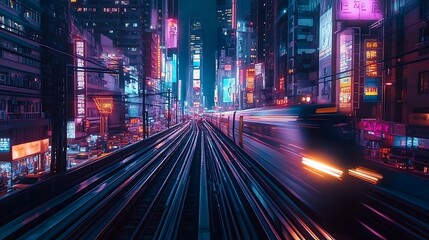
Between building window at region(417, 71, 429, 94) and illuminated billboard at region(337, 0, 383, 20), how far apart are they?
6.73 m

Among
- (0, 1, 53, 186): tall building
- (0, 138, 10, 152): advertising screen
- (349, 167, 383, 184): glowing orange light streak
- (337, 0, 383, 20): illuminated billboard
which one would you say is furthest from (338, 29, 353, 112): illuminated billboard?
(0, 138, 10, 152): advertising screen

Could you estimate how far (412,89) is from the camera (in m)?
26.2

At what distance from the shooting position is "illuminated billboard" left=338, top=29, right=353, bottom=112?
31.8 m

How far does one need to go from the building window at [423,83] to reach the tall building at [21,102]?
83.9ft

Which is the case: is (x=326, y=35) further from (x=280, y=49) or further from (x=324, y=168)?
(x=324, y=168)

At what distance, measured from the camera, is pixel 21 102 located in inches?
1074

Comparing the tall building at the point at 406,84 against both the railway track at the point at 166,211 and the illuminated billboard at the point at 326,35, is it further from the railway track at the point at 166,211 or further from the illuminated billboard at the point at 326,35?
the railway track at the point at 166,211

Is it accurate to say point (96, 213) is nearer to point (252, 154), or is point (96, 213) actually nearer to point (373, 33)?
point (252, 154)

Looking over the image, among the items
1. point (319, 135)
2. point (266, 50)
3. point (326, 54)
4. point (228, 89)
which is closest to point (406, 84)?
point (326, 54)

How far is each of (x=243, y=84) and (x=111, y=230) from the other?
87.8m

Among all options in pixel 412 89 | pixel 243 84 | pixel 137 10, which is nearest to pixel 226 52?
pixel 243 84

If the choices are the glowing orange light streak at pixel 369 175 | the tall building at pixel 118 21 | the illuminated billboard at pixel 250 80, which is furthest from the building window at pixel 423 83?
the tall building at pixel 118 21

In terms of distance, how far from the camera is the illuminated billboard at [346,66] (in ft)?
104

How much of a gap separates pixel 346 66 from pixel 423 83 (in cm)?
835
